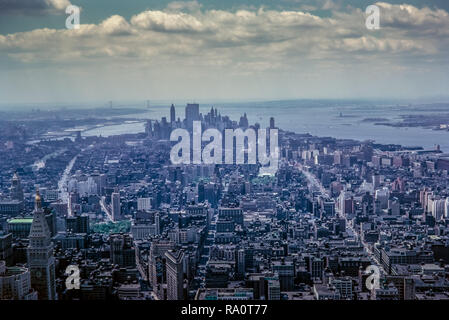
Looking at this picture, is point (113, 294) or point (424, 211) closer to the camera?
point (113, 294)

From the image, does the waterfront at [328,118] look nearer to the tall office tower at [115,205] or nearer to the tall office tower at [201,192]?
the tall office tower at [115,205]

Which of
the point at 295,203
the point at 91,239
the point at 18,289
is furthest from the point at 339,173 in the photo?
the point at 18,289

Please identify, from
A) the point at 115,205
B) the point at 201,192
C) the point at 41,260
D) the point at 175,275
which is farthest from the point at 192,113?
the point at 41,260

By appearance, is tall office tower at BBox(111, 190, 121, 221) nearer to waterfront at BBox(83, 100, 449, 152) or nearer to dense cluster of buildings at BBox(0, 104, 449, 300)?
dense cluster of buildings at BBox(0, 104, 449, 300)

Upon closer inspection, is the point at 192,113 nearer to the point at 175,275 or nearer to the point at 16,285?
the point at 175,275
